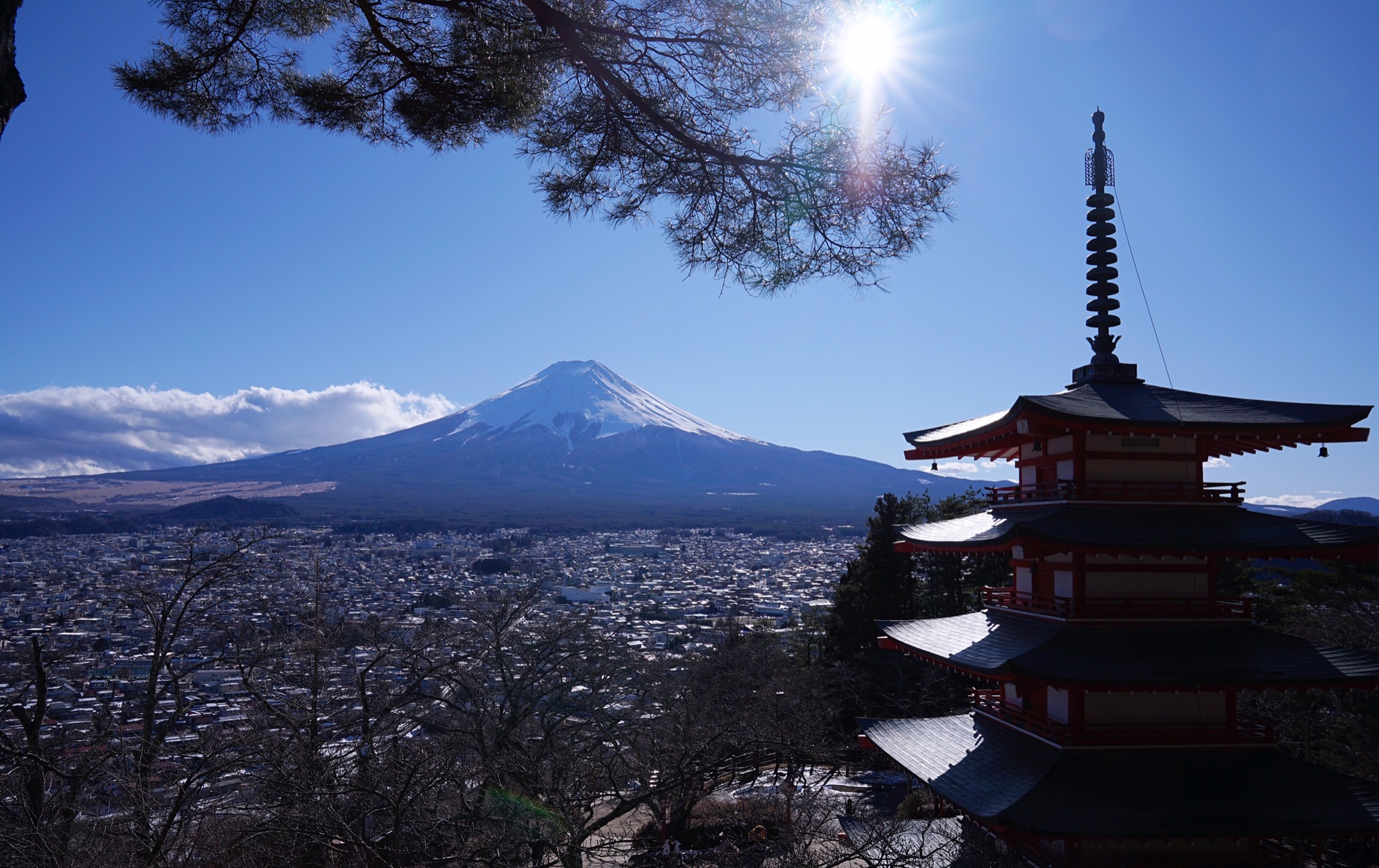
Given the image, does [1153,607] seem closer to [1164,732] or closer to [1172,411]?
[1164,732]

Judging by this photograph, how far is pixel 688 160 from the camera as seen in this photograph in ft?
16.8

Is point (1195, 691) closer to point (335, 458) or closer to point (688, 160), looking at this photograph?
point (688, 160)

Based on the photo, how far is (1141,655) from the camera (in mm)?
6637

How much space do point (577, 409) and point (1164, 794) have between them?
446ft

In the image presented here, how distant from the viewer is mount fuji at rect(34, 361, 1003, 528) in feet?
287

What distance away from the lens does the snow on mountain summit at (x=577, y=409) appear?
440 feet

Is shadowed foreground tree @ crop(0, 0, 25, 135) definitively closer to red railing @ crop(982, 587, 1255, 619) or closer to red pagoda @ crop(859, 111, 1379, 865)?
red pagoda @ crop(859, 111, 1379, 865)

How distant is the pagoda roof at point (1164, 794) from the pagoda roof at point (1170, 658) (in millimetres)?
708

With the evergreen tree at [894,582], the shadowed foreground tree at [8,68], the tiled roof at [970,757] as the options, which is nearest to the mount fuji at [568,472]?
the evergreen tree at [894,582]

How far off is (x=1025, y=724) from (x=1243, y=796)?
167 cm

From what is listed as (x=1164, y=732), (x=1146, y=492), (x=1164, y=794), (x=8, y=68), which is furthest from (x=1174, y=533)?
(x=8, y=68)

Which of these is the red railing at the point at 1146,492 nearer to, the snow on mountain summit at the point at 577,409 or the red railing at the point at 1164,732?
the red railing at the point at 1164,732

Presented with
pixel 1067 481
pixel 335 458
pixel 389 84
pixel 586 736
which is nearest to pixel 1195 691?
pixel 1067 481

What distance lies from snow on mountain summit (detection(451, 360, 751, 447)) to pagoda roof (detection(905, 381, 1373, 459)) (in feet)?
405
